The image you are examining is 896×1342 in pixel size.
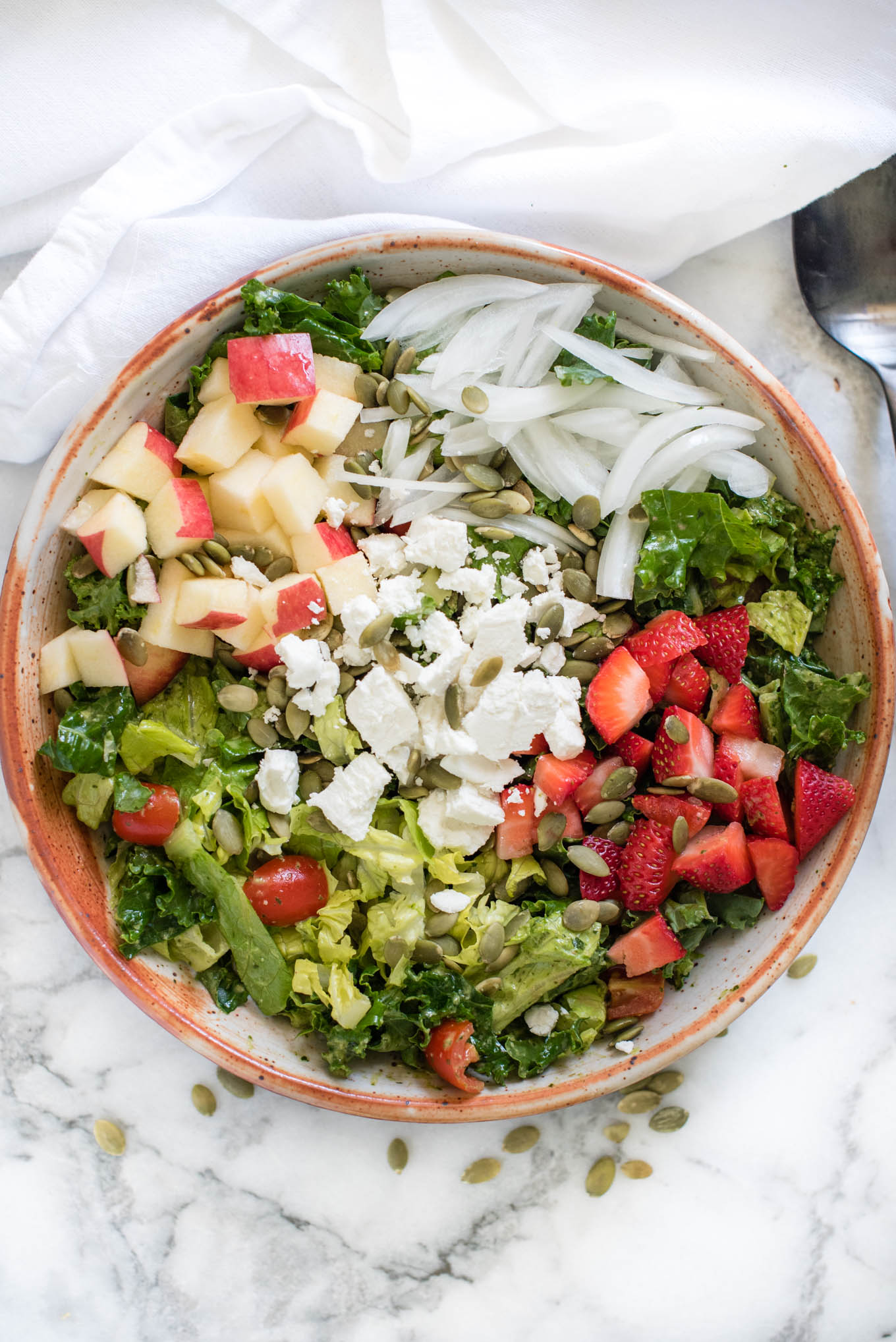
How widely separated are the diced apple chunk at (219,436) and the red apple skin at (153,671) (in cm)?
41

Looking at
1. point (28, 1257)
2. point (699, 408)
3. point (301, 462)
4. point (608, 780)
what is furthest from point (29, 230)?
point (28, 1257)

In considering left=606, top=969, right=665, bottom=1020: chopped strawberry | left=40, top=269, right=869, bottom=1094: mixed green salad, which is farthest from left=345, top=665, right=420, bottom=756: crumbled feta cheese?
left=606, top=969, right=665, bottom=1020: chopped strawberry

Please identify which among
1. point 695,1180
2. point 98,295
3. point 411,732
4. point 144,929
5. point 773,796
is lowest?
point 695,1180

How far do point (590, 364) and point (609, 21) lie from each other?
33.3 inches

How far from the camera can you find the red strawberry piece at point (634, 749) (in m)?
2.19

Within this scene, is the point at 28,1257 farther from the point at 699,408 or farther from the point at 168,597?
the point at 699,408

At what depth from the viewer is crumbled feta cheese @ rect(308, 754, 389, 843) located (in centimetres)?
208

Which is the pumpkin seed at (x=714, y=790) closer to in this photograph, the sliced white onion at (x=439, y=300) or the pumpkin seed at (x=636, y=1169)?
the pumpkin seed at (x=636, y=1169)

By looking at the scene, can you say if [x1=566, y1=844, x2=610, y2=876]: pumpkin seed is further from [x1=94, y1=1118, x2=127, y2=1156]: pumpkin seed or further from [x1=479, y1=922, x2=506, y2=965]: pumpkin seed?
[x1=94, y1=1118, x2=127, y2=1156]: pumpkin seed

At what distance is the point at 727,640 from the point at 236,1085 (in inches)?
62.6

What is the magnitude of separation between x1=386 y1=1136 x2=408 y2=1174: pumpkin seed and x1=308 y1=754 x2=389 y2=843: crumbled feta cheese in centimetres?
86

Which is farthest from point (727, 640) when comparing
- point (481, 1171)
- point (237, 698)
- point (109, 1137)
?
point (109, 1137)

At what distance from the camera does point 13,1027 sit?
2.37m

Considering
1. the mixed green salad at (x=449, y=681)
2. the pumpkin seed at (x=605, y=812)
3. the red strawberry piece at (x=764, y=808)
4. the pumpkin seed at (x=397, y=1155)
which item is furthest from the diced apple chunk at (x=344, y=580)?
the pumpkin seed at (x=397, y=1155)
